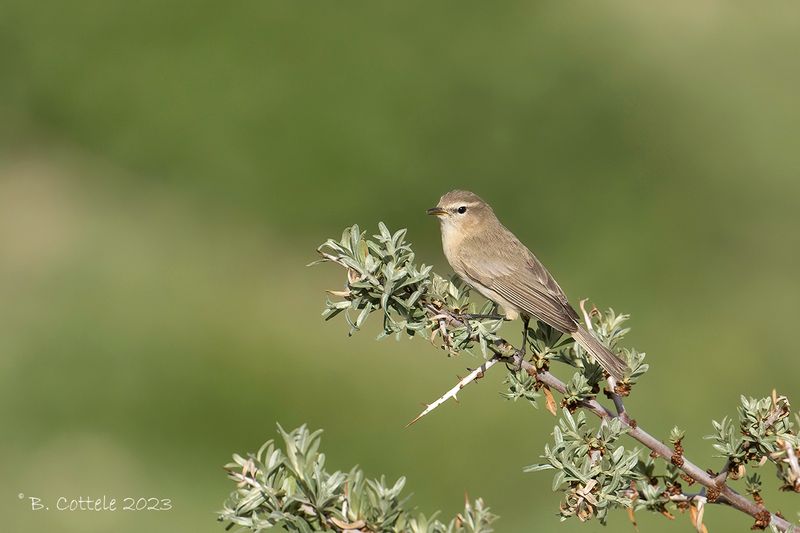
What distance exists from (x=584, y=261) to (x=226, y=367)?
328 centimetres

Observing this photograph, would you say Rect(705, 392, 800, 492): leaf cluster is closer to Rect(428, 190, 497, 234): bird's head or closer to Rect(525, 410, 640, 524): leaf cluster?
Rect(525, 410, 640, 524): leaf cluster

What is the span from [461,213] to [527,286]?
2.60 ft

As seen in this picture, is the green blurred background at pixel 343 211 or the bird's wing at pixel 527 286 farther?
the green blurred background at pixel 343 211

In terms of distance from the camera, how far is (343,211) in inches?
353

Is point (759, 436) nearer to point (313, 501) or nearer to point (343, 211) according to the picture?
point (313, 501)

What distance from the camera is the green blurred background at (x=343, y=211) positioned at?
6.95 meters

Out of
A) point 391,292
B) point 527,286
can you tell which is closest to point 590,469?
point 391,292

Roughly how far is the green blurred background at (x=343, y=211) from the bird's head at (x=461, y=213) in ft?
5.39

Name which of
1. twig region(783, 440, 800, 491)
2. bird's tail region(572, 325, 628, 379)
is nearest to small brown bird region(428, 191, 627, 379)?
bird's tail region(572, 325, 628, 379)

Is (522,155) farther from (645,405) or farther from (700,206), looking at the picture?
(645,405)

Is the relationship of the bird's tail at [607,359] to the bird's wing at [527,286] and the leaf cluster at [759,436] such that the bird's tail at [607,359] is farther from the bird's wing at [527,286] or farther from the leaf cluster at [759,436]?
the bird's wing at [527,286]

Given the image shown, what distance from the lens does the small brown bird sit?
17.5 ft

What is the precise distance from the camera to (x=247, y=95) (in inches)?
380

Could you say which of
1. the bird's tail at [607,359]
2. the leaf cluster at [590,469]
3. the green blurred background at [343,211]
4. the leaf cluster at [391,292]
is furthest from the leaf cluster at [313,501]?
the green blurred background at [343,211]
